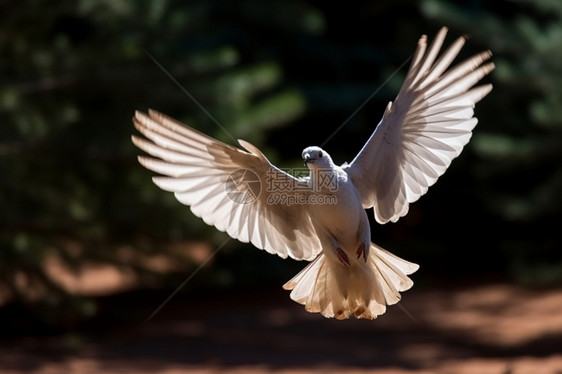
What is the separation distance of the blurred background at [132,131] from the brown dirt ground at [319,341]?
28 cm

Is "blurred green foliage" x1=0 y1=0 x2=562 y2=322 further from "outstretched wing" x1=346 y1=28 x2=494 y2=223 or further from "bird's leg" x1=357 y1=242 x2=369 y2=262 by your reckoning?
"bird's leg" x1=357 y1=242 x2=369 y2=262

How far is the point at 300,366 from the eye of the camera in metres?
7.21

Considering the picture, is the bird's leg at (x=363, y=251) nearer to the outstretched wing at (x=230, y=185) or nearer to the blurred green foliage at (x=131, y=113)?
the outstretched wing at (x=230, y=185)

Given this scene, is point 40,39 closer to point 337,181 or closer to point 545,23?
point 337,181

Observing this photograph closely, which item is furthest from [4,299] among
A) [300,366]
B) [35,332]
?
[300,366]

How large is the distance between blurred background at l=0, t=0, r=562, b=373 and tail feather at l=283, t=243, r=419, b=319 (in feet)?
12.8

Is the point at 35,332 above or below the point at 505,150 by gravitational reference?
below

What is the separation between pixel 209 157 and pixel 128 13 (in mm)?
4477

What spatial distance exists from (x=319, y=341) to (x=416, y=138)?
4567 mm

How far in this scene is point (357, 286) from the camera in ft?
13.3

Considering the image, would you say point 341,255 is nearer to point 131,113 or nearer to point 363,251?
point 363,251

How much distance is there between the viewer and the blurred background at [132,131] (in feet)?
25.5

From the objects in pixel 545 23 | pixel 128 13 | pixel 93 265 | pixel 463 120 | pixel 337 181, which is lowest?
pixel 337 181

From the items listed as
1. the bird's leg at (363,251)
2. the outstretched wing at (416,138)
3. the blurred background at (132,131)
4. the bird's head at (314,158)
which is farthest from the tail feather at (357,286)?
the blurred background at (132,131)
